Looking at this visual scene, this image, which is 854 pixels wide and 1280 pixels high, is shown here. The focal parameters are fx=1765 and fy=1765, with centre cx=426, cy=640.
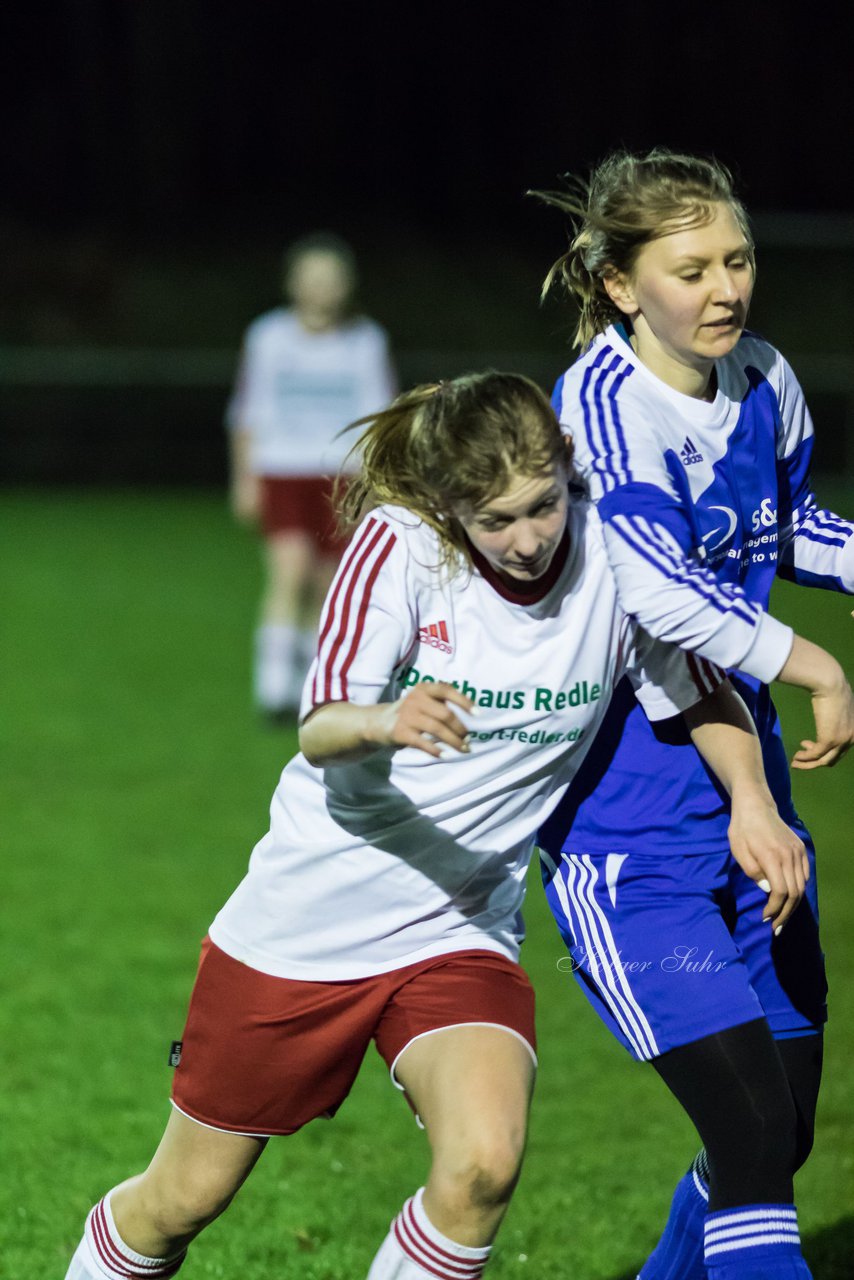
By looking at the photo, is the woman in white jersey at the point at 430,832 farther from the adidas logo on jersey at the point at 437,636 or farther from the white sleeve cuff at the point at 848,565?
the white sleeve cuff at the point at 848,565

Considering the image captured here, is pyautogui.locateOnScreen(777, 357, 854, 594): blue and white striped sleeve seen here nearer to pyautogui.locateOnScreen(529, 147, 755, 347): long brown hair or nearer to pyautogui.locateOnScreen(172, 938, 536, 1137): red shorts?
pyautogui.locateOnScreen(529, 147, 755, 347): long brown hair

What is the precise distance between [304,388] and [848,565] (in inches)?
276

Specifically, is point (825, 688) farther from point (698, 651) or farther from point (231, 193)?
point (231, 193)

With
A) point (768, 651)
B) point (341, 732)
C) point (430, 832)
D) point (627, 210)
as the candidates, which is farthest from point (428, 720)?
point (627, 210)

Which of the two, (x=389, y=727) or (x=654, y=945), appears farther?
(x=654, y=945)

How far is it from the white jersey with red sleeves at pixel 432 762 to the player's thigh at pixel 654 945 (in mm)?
130

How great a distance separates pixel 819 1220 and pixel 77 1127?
183 centimetres

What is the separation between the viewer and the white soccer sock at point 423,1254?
2.58 metres

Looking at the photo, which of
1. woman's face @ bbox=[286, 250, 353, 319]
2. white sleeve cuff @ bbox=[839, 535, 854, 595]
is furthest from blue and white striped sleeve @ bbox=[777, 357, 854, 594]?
woman's face @ bbox=[286, 250, 353, 319]

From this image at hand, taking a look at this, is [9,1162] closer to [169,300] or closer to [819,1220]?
[819,1220]

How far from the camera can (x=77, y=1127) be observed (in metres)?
4.46

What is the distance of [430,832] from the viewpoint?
108 inches

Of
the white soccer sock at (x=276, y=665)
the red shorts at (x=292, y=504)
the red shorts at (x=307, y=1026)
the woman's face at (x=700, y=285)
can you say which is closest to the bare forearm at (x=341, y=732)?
the red shorts at (x=307, y=1026)

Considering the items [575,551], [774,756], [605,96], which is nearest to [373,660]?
[575,551]
